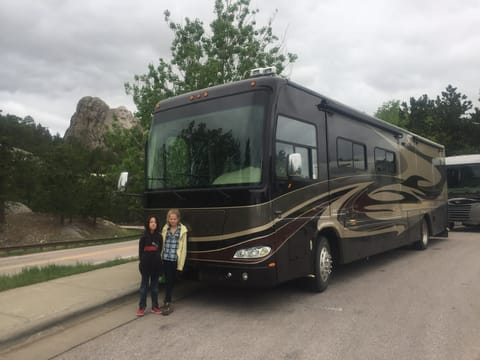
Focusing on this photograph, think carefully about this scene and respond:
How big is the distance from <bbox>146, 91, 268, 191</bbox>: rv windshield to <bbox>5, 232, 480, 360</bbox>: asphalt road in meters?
1.83

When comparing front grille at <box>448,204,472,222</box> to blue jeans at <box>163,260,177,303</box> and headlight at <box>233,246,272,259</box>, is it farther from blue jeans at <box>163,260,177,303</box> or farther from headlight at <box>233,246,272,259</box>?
blue jeans at <box>163,260,177,303</box>

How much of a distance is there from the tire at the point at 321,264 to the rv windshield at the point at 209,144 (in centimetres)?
191

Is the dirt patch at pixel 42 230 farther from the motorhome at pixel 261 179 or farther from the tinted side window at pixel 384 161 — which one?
the tinted side window at pixel 384 161

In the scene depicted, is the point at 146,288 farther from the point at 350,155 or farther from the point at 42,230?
the point at 42,230

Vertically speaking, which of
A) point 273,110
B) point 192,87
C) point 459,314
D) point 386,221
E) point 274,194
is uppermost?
point 192,87

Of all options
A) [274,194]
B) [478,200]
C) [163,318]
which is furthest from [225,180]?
[478,200]

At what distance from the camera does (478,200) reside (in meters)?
16.7

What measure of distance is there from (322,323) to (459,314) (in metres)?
1.96

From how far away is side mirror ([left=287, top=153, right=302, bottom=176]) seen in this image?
570 cm

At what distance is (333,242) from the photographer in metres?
7.29

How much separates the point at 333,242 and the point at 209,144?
2.93 meters

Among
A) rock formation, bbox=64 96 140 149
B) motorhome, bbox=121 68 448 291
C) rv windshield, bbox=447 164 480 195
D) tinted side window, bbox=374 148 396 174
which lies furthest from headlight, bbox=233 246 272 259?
rock formation, bbox=64 96 140 149

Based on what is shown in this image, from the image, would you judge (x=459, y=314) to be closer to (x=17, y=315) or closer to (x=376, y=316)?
(x=376, y=316)

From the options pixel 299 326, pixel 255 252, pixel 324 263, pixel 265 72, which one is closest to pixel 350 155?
pixel 324 263
